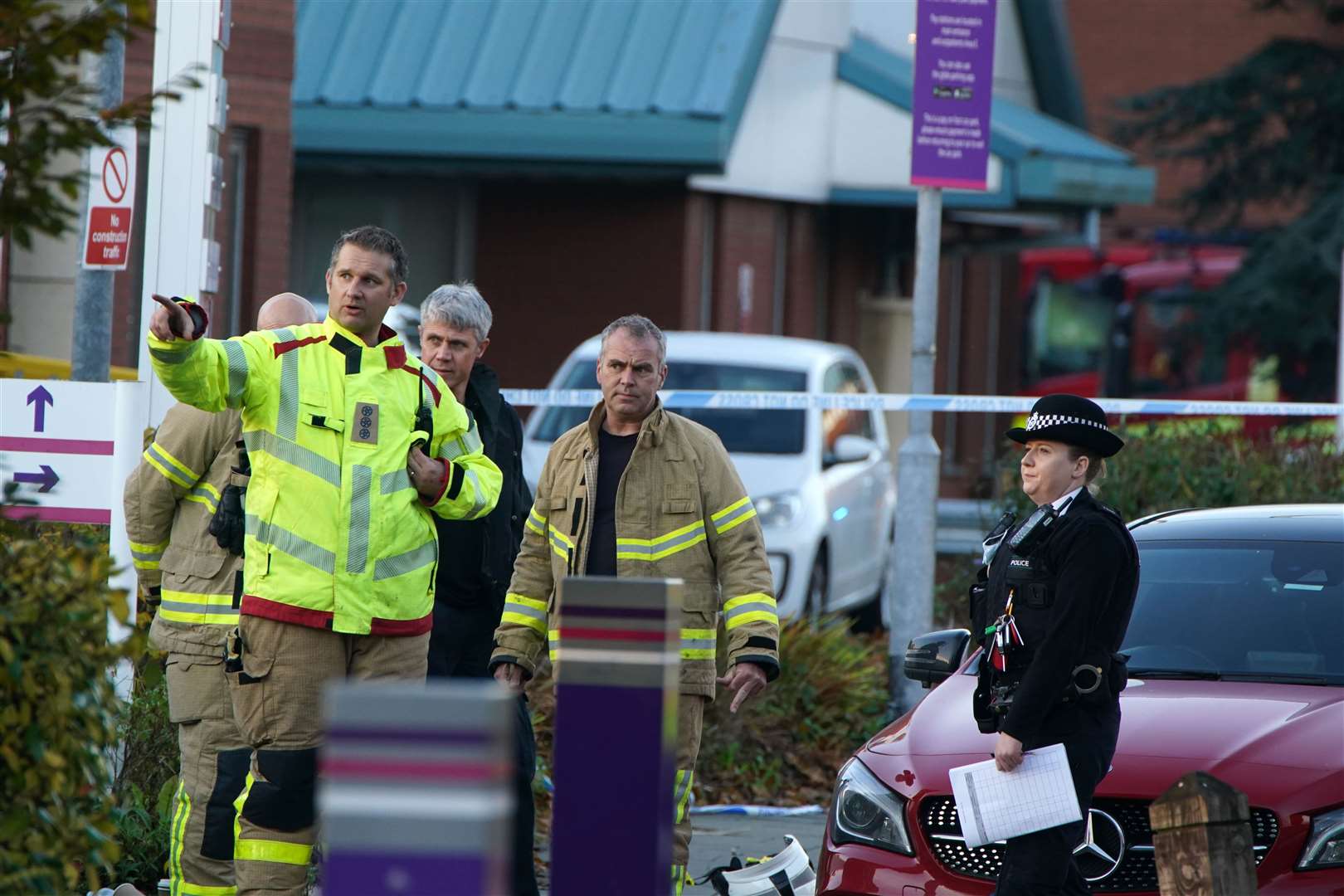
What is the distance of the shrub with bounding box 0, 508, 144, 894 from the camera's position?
375 centimetres

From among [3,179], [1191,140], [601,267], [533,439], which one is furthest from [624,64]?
[1191,140]

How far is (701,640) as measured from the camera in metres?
6.16

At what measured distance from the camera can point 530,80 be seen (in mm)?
18141

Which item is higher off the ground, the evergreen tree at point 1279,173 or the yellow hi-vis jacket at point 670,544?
the evergreen tree at point 1279,173

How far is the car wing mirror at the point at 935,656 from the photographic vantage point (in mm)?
6754

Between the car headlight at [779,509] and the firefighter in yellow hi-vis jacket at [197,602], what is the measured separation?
22.0 ft

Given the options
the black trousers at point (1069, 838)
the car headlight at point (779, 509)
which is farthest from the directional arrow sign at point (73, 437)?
the car headlight at point (779, 509)

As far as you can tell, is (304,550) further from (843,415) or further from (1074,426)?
(843,415)

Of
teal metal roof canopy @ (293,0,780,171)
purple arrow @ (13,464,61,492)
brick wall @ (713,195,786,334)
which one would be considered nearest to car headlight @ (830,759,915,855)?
purple arrow @ (13,464,61,492)

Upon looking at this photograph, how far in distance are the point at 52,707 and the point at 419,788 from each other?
115 cm

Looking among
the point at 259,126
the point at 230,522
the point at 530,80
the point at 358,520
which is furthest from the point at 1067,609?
the point at 530,80

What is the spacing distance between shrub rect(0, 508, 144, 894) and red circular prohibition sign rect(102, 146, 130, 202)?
13.4 ft

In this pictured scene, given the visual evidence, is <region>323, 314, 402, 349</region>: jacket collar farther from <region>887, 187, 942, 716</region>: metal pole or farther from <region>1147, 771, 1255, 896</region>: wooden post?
<region>887, 187, 942, 716</region>: metal pole

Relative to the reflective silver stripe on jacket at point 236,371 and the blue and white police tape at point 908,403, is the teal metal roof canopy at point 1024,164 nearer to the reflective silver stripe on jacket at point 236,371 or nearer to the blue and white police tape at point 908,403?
the blue and white police tape at point 908,403
